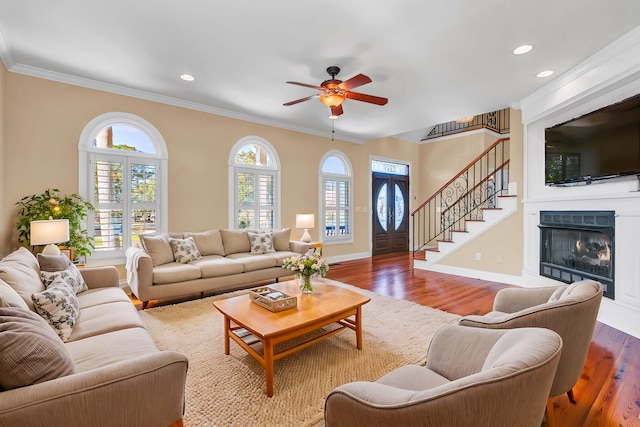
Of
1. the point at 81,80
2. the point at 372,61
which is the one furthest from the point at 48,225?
the point at 372,61

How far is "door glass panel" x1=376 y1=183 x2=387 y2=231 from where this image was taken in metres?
8.02

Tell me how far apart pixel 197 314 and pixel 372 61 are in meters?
3.58

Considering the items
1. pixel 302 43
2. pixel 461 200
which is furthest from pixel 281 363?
pixel 461 200

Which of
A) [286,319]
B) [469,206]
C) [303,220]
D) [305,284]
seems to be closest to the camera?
[286,319]

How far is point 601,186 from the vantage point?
3.39 m

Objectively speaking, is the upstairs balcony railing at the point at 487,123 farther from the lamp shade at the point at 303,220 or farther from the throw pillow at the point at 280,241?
the throw pillow at the point at 280,241

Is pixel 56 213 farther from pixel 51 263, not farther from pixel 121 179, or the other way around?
pixel 51 263

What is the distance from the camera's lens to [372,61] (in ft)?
11.1

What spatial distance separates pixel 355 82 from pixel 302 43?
69 centimetres

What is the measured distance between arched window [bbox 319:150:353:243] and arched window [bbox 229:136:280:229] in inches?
47.6

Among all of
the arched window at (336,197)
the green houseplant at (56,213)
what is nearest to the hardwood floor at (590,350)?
the arched window at (336,197)

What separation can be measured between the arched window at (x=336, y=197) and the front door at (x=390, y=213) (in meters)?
1.01

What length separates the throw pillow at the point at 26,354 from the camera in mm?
1111

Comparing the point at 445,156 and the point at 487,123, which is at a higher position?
the point at 487,123
